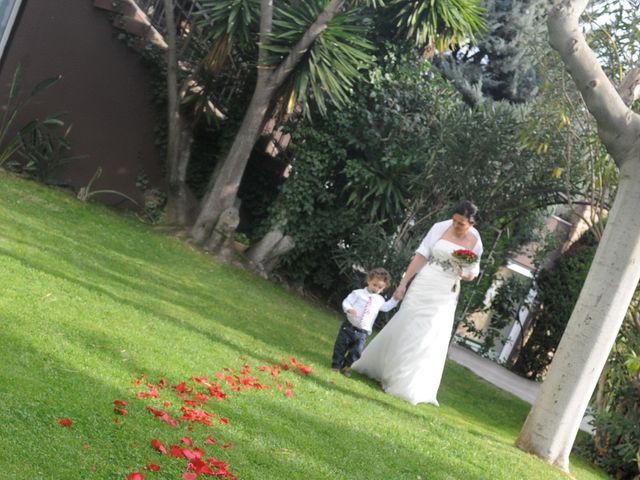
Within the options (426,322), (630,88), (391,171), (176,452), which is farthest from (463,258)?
(391,171)

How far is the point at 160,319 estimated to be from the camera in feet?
28.2

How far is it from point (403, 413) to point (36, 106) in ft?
27.1

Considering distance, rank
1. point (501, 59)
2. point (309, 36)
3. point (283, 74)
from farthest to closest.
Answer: point (501, 59)
point (283, 74)
point (309, 36)

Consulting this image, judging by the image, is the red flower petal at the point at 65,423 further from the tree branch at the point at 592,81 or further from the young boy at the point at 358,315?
the tree branch at the point at 592,81

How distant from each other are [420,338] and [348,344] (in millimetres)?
657

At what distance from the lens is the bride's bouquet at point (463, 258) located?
31.1 ft

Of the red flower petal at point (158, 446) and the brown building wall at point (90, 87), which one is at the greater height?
the brown building wall at point (90, 87)

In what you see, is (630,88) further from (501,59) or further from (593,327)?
(501,59)

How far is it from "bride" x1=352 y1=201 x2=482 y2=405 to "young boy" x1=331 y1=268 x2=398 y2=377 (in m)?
0.19

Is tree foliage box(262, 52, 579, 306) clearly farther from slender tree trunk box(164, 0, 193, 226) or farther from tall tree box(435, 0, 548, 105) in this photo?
tall tree box(435, 0, 548, 105)

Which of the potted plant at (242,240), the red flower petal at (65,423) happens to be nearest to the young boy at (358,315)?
the red flower petal at (65,423)

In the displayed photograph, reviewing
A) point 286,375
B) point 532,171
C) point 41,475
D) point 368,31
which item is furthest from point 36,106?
point 41,475

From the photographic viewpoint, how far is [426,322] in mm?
9570

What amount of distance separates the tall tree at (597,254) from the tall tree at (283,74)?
5.20 m
